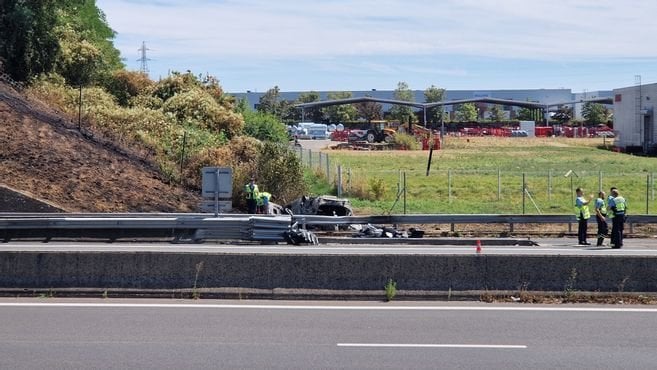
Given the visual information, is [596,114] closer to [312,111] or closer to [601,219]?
[312,111]

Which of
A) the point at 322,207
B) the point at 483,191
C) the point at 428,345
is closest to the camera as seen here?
the point at 428,345

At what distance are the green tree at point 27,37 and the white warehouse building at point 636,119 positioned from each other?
5072cm

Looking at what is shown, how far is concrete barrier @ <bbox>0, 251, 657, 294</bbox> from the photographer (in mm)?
13289

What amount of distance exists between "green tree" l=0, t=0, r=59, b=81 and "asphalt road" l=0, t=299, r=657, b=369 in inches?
1175

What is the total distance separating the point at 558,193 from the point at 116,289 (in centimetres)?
2804

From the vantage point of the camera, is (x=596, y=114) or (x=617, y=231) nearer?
(x=617, y=231)

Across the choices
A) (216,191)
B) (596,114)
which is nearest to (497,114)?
(596,114)

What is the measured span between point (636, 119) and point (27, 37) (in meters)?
55.8

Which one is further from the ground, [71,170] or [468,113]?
[468,113]

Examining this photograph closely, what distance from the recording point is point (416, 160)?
61.9 meters

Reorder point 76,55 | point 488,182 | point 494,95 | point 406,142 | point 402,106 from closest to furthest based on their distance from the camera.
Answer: point 488,182 → point 76,55 → point 406,142 → point 402,106 → point 494,95

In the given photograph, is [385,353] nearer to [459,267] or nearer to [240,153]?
[459,267]

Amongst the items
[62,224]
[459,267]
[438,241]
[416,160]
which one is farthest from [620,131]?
[459,267]

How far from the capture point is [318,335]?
1086cm
